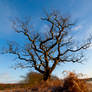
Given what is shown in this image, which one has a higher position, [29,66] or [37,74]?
[29,66]

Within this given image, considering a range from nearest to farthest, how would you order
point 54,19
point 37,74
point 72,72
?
point 72,72, point 37,74, point 54,19

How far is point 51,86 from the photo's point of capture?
5547 millimetres

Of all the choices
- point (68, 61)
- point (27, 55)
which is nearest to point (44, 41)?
point (27, 55)

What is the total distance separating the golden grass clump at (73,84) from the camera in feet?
15.8

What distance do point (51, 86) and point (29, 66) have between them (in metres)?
10.0

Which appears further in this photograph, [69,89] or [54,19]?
[54,19]

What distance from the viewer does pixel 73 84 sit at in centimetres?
490

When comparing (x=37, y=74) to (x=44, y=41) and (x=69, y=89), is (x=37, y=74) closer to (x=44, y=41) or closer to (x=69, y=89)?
(x=44, y=41)

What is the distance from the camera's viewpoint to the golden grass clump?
4824 mm

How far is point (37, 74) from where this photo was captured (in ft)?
46.6

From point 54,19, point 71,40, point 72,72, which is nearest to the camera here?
point 72,72

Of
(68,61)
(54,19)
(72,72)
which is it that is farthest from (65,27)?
(72,72)

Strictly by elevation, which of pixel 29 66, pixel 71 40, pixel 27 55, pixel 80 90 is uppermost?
pixel 71 40

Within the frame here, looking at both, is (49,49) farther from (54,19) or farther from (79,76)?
(79,76)
